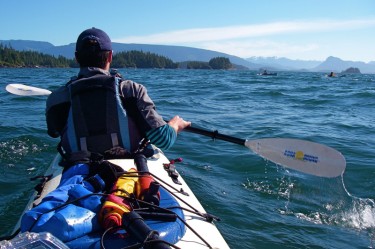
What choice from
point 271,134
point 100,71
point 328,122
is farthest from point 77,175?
point 328,122

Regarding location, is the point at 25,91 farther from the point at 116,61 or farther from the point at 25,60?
the point at 116,61

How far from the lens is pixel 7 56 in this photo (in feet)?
319

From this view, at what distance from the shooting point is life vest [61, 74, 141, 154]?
2900 millimetres

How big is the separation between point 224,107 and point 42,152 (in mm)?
8015

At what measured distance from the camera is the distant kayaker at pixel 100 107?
290cm

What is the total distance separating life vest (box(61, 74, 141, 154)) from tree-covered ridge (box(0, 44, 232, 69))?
98671mm

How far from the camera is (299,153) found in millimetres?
4578

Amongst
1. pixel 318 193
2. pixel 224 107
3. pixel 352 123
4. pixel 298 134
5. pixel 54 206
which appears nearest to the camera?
pixel 54 206

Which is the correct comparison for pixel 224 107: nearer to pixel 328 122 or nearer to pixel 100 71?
pixel 328 122

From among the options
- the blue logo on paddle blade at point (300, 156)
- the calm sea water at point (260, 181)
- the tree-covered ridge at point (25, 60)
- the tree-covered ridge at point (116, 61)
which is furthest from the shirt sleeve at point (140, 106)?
the tree-covered ridge at point (116, 61)

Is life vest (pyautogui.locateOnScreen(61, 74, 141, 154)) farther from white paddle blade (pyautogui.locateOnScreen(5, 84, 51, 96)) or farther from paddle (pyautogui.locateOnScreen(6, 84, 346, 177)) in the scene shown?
white paddle blade (pyautogui.locateOnScreen(5, 84, 51, 96))

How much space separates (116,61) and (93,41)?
407 ft

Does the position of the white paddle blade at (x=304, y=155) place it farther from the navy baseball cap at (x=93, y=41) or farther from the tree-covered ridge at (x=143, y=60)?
the tree-covered ridge at (x=143, y=60)

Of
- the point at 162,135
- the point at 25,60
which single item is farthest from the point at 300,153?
the point at 25,60
